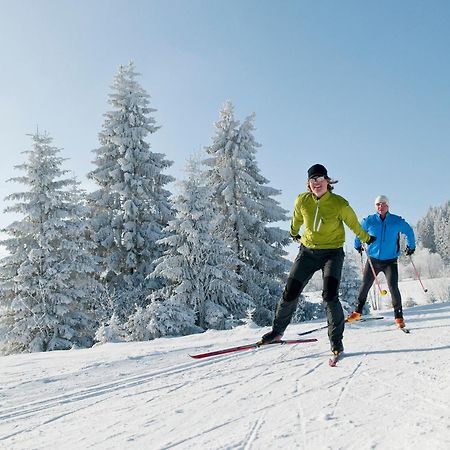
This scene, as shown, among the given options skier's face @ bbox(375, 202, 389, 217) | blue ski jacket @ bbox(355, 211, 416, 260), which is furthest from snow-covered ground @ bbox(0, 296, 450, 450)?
skier's face @ bbox(375, 202, 389, 217)

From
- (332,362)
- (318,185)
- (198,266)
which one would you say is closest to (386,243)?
(318,185)

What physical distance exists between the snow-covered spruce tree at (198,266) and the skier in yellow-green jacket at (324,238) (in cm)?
1054

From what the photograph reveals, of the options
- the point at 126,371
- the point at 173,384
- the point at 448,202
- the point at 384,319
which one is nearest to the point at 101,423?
the point at 173,384

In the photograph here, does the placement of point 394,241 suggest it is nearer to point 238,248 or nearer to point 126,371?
point 126,371

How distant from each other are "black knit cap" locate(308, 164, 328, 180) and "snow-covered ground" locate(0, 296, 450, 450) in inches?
86.3

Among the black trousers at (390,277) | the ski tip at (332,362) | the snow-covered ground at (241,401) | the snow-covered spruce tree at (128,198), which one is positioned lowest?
the ski tip at (332,362)

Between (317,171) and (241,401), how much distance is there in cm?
290

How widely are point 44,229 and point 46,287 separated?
253cm

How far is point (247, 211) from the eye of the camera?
66.1 ft

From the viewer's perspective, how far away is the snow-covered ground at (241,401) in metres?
2.36

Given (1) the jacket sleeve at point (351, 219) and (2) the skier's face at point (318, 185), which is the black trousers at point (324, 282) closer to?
(1) the jacket sleeve at point (351, 219)

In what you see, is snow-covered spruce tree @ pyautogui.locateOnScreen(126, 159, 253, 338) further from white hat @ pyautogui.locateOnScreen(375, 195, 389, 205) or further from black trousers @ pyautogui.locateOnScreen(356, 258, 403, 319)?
white hat @ pyautogui.locateOnScreen(375, 195, 389, 205)

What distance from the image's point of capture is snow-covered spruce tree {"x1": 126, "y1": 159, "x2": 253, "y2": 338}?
15.6 meters

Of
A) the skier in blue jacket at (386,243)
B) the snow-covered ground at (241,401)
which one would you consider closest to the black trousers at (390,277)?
the skier in blue jacket at (386,243)
